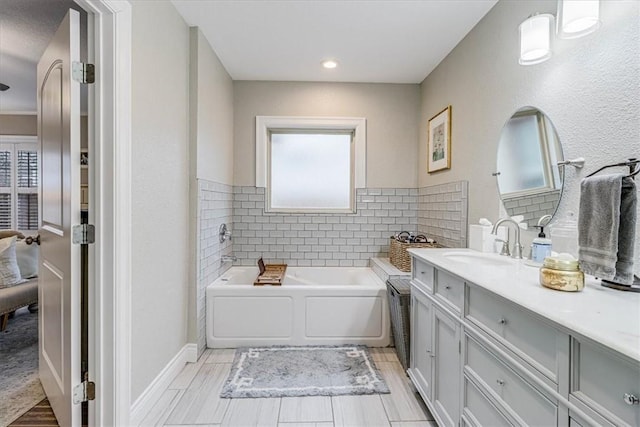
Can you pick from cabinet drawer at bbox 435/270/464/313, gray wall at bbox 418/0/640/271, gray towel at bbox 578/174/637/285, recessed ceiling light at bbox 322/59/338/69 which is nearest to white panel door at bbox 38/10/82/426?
cabinet drawer at bbox 435/270/464/313

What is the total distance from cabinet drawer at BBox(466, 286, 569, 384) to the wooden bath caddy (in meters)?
1.88

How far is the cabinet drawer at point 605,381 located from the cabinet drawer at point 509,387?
145 millimetres

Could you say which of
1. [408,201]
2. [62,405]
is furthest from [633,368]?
[408,201]

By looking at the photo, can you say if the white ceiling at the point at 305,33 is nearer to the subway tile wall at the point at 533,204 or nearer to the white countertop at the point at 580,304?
the subway tile wall at the point at 533,204

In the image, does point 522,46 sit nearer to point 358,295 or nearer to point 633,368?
point 633,368

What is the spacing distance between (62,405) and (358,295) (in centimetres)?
204

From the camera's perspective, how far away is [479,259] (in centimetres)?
199

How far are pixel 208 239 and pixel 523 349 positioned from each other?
240 centimetres

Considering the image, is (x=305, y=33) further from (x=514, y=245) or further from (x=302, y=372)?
(x=302, y=372)

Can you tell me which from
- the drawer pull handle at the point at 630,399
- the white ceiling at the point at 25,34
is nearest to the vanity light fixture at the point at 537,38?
the drawer pull handle at the point at 630,399

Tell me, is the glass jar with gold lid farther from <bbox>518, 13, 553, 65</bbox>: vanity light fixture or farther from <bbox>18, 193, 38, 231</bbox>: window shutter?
<bbox>18, 193, 38, 231</bbox>: window shutter

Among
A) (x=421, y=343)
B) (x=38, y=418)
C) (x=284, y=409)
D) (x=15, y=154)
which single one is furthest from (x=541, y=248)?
(x=15, y=154)

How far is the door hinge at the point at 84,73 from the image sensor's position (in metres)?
1.49

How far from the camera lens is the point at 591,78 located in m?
1.44
